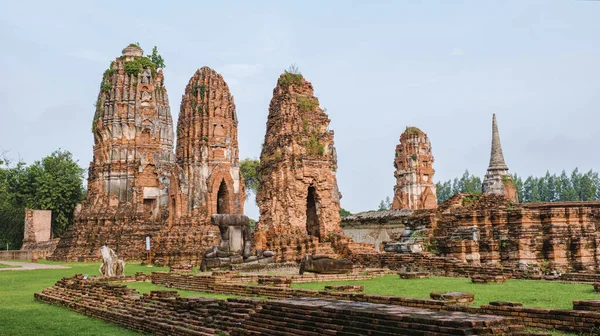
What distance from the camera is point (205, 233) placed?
93.2ft

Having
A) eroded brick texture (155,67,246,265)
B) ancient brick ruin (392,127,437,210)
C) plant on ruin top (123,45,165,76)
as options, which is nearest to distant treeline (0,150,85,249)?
plant on ruin top (123,45,165,76)

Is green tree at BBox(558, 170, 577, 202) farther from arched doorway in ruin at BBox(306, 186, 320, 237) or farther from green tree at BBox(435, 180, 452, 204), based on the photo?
arched doorway in ruin at BBox(306, 186, 320, 237)

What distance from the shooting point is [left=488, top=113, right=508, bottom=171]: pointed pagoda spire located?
37.6 m

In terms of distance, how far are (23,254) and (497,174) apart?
29.3 m

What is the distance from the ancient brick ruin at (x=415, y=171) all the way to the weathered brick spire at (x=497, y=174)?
3827 mm

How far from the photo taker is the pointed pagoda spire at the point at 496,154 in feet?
123

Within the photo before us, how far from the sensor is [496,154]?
38.0 metres

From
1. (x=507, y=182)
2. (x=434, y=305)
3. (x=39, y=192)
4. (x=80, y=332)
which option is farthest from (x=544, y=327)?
(x=39, y=192)

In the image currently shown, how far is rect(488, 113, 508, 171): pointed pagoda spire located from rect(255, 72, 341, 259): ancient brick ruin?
16961 mm

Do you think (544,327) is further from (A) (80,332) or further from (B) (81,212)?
(B) (81,212)

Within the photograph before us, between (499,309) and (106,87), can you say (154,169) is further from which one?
(499,309)

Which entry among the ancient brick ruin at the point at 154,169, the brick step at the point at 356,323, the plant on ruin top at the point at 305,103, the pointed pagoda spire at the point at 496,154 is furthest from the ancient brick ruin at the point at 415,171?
the brick step at the point at 356,323

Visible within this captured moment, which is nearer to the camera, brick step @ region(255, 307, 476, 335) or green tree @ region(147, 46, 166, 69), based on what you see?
brick step @ region(255, 307, 476, 335)

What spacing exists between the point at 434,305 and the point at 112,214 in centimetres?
3096
